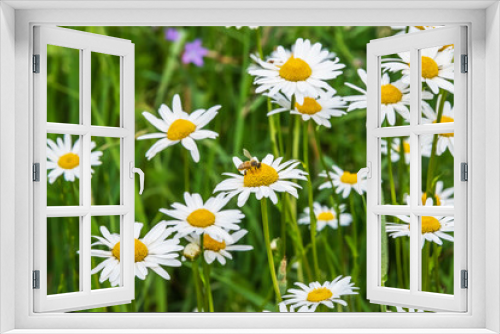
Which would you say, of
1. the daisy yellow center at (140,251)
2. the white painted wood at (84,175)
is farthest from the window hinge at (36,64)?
the daisy yellow center at (140,251)

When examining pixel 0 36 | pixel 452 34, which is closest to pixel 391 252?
pixel 452 34

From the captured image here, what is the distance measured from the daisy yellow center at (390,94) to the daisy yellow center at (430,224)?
355 millimetres

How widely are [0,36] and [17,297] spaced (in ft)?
2.09

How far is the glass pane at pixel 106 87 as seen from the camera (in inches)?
89.6

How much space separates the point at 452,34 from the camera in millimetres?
1568

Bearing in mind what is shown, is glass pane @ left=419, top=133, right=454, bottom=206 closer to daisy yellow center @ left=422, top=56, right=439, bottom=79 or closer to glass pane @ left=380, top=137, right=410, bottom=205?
glass pane @ left=380, top=137, right=410, bottom=205

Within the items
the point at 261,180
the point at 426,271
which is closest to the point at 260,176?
the point at 261,180

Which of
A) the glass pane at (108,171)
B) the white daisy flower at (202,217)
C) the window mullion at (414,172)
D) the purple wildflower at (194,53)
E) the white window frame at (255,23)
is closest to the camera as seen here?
the white window frame at (255,23)

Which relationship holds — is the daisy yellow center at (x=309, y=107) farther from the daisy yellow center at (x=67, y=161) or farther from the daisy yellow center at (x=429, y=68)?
the daisy yellow center at (x=67, y=161)

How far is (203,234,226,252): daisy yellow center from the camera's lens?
200 cm

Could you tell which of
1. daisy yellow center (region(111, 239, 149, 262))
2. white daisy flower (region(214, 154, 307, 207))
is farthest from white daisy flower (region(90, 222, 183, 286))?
white daisy flower (region(214, 154, 307, 207))

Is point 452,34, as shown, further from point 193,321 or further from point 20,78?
point 20,78

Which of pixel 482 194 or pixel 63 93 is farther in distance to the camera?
pixel 63 93

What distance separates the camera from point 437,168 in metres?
1.93
